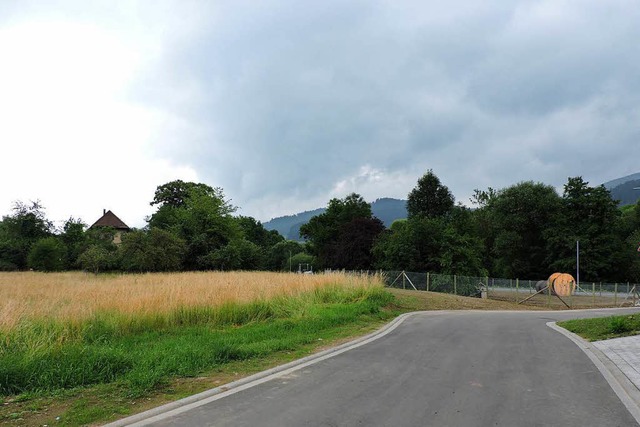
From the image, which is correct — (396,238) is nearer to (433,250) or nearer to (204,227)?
(433,250)

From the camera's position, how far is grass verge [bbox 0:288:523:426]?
5691 mm

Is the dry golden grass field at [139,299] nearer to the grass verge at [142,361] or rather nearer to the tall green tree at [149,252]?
the grass verge at [142,361]

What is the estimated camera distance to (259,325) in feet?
42.3

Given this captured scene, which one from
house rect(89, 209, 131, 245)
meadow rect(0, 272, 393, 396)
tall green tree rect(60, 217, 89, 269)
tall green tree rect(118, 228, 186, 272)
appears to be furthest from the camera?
house rect(89, 209, 131, 245)

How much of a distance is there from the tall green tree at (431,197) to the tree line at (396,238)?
16cm

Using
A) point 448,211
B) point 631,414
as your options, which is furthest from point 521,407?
point 448,211

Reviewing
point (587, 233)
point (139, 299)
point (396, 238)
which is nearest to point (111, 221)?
point (396, 238)

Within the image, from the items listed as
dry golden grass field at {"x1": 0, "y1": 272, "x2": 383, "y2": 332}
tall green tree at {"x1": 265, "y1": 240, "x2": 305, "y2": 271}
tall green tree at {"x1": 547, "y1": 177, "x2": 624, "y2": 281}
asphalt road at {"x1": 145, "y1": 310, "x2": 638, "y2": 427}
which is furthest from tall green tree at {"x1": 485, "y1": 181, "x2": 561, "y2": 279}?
asphalt road at {"x1": 145, "y1": 310, "x2": 638, "y2": 427}

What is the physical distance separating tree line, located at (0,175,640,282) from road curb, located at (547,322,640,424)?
30.6 meters

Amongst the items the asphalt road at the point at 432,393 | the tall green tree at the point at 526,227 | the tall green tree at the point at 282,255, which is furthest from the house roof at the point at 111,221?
the asphalt road at the point at 432,393

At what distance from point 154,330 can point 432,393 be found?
25.7 feet

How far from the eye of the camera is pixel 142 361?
7.66 metres

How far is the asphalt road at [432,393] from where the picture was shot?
530 cm

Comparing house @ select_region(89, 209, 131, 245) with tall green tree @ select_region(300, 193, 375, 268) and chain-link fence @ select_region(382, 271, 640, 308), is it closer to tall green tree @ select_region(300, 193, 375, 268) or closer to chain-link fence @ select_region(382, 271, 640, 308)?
tall green tree @ select_region(300, 193, 375, 268)
